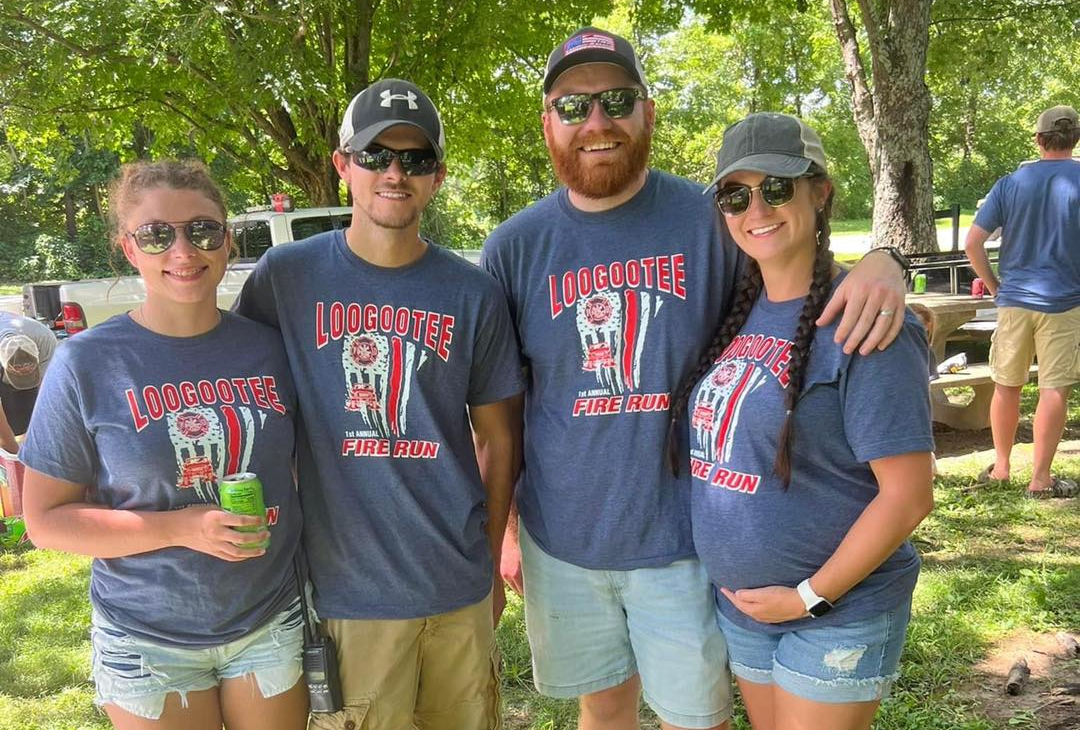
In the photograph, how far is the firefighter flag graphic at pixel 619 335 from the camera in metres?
2.42

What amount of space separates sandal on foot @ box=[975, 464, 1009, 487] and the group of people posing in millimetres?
4032

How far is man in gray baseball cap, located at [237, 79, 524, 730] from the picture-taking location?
2.30m

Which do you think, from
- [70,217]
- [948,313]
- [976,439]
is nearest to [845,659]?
[948,313]

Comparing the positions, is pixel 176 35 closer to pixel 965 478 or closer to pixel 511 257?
pixel 511 257

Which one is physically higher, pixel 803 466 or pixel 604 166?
pixel 604 166

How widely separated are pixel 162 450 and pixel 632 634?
4.70 feet

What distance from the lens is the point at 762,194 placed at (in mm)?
2100

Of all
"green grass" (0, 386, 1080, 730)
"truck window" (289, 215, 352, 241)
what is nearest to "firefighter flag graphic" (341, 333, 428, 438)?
"green grass" (0, 386, 1080, 730)

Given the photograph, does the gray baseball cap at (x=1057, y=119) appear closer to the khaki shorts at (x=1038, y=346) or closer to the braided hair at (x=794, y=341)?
the khaki shorts at (x=1038, y=346)

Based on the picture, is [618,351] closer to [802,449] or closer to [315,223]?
[802,449]

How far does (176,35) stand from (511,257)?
6.57m

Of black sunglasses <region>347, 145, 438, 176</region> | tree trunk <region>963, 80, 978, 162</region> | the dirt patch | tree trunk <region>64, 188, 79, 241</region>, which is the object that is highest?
tree trunk <region>963, 80, 978, 162</region>

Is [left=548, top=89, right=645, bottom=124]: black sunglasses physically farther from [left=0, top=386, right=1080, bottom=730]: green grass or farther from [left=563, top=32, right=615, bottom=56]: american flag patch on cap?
[left=0, top=386, right=1080, bottom=730]: green grass

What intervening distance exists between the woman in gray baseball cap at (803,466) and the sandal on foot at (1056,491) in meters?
3.97
